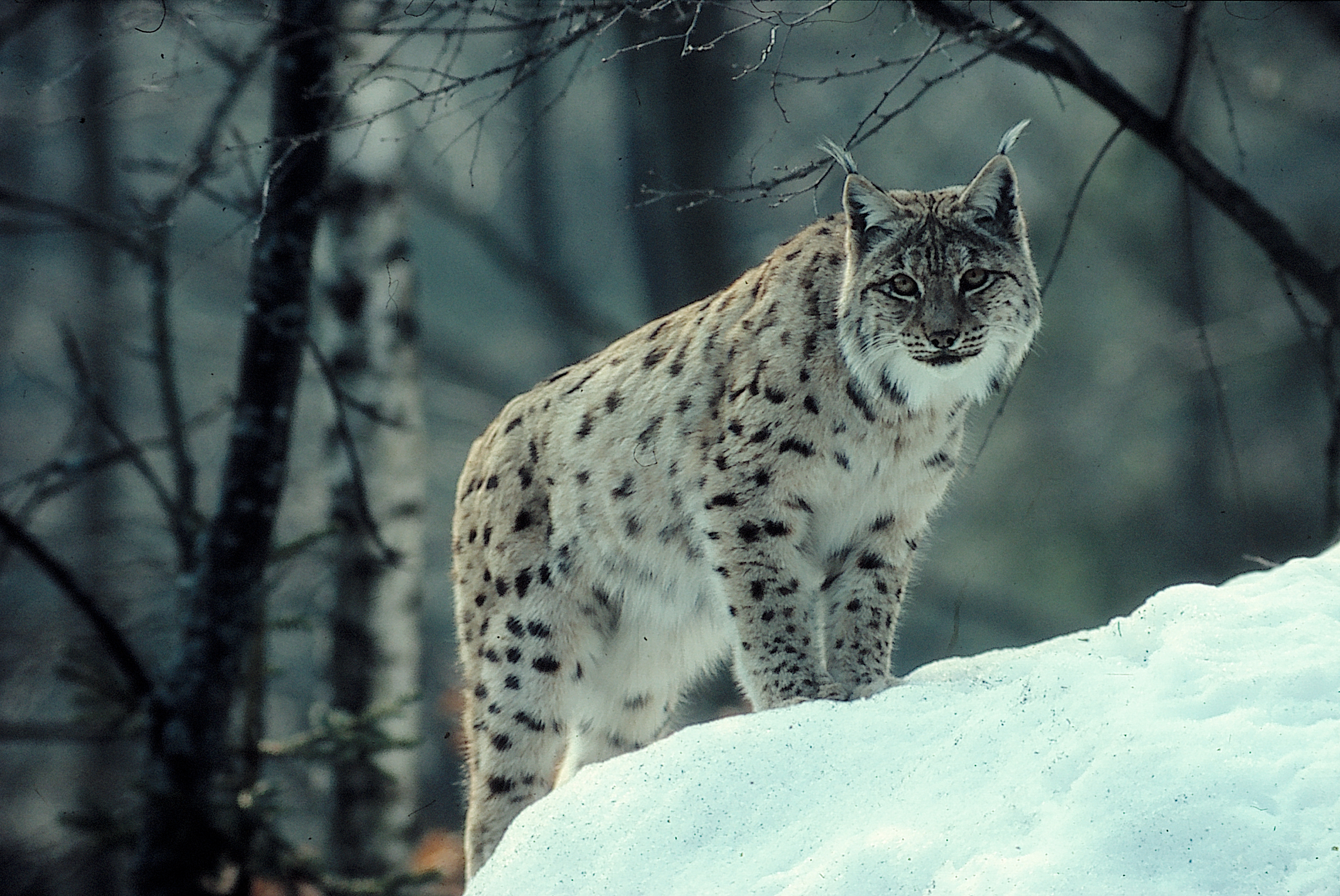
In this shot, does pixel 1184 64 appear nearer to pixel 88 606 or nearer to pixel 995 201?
pixel 995 201

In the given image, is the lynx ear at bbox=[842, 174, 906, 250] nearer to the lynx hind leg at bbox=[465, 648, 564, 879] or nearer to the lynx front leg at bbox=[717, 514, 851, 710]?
the lynx front leg at bbox=[717, 514, 851, 710]

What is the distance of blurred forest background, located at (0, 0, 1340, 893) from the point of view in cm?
565

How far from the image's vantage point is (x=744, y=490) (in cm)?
414

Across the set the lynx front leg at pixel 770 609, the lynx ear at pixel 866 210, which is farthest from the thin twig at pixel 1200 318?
the lynx front leg at pixel 770 609

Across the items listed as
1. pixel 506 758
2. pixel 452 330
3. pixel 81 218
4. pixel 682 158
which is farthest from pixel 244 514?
pixel 452 330

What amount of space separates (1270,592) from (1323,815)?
2.94ft

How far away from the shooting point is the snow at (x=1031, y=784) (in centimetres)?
240

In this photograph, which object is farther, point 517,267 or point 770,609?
point 517,267

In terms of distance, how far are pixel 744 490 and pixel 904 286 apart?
0.78 metres

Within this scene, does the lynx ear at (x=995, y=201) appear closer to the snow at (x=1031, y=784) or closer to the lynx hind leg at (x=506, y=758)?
the snow at (x=1031, y=784)

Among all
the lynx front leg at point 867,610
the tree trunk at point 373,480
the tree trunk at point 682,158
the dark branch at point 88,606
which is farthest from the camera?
the tree trunk at point 682,158

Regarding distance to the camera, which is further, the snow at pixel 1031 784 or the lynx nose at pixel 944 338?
the lynx nose at pixel 944 338

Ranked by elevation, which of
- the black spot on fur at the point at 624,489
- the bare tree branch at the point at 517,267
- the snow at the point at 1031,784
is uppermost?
the bare tree branch at the point at 517,267

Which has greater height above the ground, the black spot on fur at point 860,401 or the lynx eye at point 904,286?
the lynx eye at point 904,286
